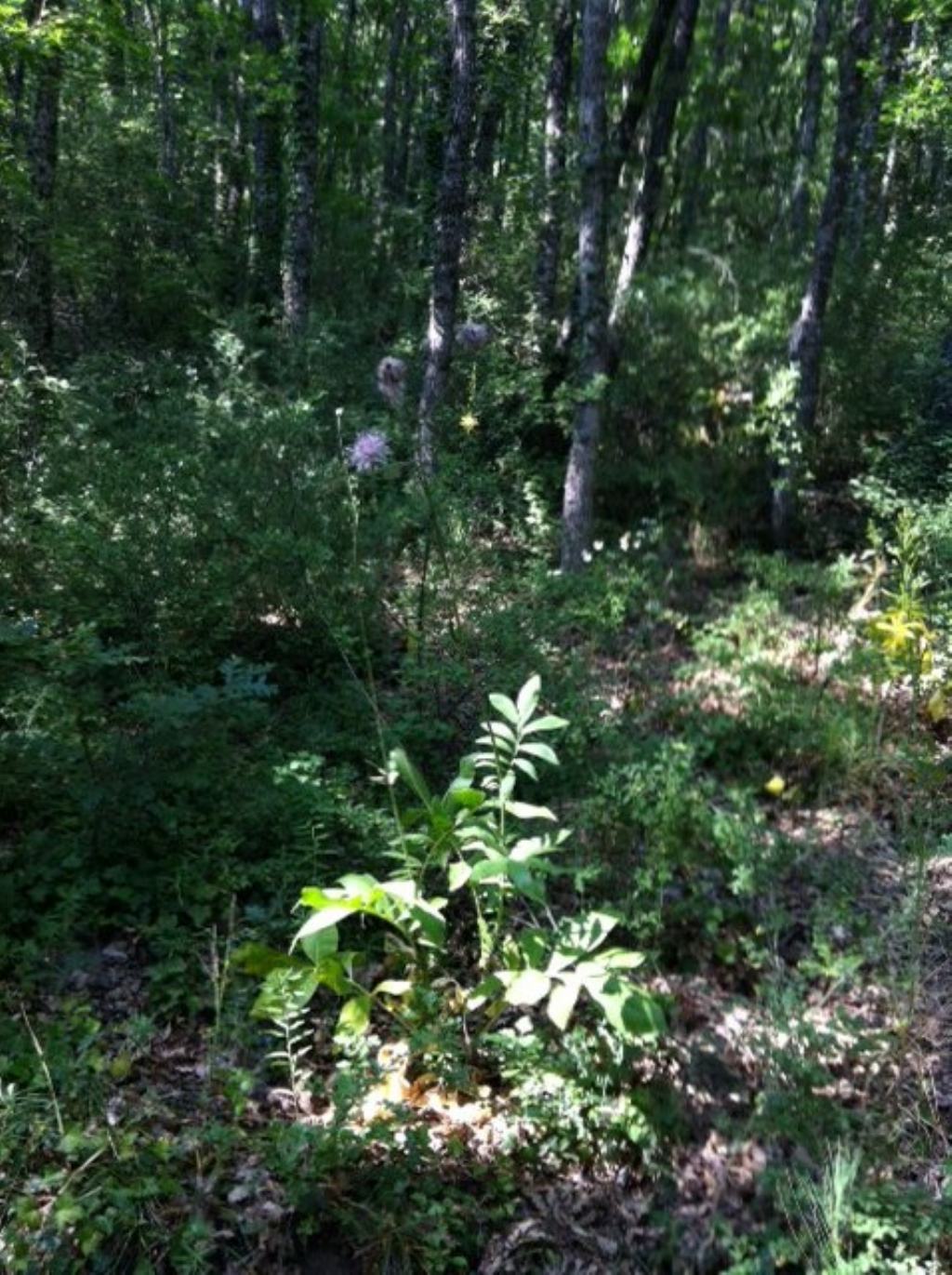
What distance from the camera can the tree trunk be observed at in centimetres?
1148

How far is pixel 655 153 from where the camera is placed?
30.4 ft

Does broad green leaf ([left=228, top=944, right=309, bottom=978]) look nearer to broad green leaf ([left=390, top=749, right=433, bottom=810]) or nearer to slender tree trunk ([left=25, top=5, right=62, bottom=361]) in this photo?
broad green leaf ([left=390, top=749, right=433, bottom=810])

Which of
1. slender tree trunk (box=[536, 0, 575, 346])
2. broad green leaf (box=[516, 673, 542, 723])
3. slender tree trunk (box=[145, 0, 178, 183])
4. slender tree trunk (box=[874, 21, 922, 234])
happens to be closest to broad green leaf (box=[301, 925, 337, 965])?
broad green leaf (box=[516, 673, 542, 723])

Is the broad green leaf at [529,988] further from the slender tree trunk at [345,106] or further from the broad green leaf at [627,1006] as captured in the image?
the slender tree trunk at [345,106]

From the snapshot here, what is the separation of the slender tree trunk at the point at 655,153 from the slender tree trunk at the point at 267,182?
5.08 m

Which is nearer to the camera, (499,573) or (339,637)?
(339,637)

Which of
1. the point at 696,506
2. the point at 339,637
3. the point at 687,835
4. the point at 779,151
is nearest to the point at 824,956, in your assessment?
the point at 687,835

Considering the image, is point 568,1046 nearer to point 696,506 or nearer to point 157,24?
point 696,506

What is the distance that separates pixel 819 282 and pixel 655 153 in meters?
2.54

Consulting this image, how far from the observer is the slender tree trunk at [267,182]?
11789 mm

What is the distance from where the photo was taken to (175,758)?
404 centimetres

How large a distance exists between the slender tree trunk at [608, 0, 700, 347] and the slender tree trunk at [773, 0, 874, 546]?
1785 mm

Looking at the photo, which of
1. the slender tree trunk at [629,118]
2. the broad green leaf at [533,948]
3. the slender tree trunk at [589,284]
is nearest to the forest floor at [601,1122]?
the broad green leaf at [533,948]

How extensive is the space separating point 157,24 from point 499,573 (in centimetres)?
1868
